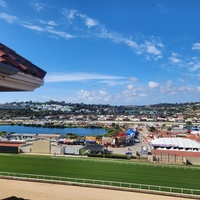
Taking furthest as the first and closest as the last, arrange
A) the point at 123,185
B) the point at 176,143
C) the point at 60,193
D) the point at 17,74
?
the point at 176,143, the point at 123,185, the point at 60,193, the point at 17,74

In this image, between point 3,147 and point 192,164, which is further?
point 3,147

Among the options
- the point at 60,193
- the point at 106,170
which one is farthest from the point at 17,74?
the point at 106,170

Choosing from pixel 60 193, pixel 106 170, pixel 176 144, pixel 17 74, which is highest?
pixel 17 74

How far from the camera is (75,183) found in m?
20.1

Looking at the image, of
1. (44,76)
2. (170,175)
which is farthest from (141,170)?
(44,76)

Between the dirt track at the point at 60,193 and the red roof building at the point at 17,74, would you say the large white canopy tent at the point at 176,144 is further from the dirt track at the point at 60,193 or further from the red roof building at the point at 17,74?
the red roof building at the point at 17,74

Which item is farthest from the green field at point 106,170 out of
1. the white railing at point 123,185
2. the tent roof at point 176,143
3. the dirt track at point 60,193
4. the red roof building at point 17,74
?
the red roof building at point 17,74

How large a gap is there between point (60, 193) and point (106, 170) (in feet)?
30.1

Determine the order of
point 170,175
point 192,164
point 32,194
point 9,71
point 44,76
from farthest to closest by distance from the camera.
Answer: point 192,164 < point 170,175 < point 32,194 < point 44,76 < point 9,71

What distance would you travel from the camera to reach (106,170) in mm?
26328

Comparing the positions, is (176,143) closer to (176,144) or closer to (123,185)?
(176,144)

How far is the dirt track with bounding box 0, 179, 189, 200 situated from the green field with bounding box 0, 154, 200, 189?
3860 millimetres

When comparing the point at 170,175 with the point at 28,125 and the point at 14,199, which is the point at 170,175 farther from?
the point at 28,125

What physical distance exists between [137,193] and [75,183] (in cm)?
498
